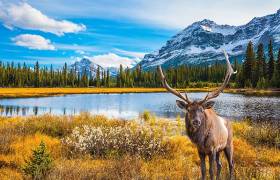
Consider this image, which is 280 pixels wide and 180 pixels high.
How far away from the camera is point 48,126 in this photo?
16984 mm

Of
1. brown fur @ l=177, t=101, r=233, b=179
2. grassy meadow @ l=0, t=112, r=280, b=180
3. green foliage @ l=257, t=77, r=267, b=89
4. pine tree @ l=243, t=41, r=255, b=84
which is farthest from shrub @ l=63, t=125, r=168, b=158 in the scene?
pine tree @ l=243, t=41, r=255, b=84

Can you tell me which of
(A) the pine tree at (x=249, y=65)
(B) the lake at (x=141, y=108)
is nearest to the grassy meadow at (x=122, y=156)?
(B) the lake at (x=141, y=108)

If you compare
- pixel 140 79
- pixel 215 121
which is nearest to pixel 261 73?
pixel 140 79

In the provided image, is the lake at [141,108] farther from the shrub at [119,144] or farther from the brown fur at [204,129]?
the brown fur at [204,129]

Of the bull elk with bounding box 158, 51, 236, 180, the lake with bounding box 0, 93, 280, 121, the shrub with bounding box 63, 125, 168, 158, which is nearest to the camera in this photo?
the bull elk with bounding box 158, 51, 236, 180

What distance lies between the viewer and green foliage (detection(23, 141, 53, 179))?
861 centimetres

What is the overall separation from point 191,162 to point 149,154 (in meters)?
1.45

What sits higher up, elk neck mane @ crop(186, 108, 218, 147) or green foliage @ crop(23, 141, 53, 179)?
elk neck mane @ crop(186, 108, 218, 147)

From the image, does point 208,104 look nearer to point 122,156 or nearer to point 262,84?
point 122,156

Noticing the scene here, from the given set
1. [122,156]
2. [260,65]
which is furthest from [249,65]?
[122,156]

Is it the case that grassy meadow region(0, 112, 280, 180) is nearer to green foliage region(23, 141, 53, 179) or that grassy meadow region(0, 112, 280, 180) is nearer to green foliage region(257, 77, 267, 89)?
green foliage region(23, 141, 53, 179)

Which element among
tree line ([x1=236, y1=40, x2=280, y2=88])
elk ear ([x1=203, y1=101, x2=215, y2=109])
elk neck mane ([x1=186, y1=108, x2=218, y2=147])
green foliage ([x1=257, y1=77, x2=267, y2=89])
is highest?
tree line ([x1=236, y1=40, x2=280, y2=88])

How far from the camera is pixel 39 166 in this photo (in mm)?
8742

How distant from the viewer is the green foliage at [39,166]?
28.3 ft
